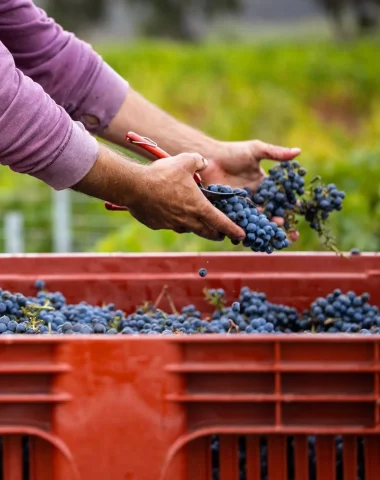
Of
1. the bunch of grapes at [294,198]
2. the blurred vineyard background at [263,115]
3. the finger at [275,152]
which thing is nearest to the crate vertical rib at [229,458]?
the bunch of grapes at [294,198]

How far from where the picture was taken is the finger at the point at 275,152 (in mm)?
2344

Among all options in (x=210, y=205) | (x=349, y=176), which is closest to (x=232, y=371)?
(x=210, y=205)

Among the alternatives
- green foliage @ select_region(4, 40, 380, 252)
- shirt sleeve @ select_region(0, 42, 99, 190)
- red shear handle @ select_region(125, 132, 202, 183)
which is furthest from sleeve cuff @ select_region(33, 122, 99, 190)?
green foliage @ select_region(4, 40, 380, 252)

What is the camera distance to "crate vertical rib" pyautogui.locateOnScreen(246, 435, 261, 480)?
5.06 ft

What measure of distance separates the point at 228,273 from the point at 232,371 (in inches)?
33.3

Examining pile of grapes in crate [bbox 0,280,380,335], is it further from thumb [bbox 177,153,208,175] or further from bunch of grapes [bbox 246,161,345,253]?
thumb [bbox 177,153,208,175]

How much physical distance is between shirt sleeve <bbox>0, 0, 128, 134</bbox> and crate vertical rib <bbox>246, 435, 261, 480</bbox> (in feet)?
4.16

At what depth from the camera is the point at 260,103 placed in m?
9.92

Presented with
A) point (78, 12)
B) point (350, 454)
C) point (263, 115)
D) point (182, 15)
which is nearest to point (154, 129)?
point (350, 454)

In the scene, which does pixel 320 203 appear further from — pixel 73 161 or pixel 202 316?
pixel 73 161

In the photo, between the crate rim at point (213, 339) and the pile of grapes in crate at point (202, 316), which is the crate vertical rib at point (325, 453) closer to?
the crate rim at point (213, 339)

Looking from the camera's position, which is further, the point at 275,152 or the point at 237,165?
the point at 237,165

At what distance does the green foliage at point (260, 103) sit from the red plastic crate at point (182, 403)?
2.92 m

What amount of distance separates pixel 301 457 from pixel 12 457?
51cm
